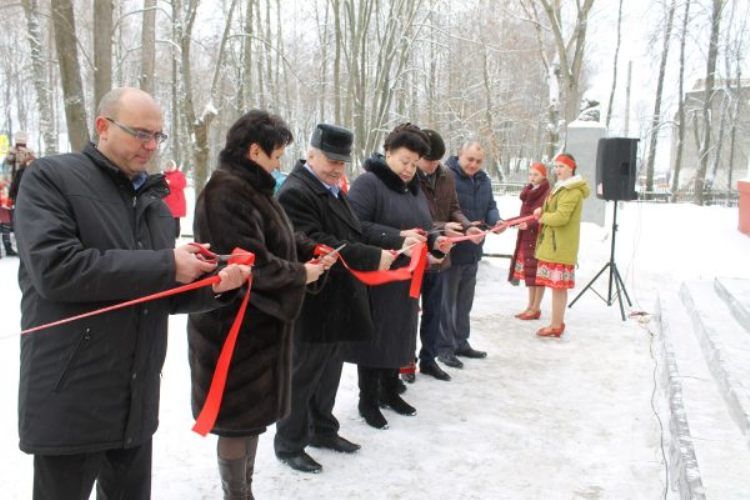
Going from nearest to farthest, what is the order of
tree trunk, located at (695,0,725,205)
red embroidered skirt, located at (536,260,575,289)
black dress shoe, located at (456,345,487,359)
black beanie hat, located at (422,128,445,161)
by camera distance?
black beanie hat, located at (422,128,445,161)
black dress shoe, located at (456,345,487,359)
red embroidered skirt, located at (536,260,575,289)
tree trunk, located at (695,0,725,205)

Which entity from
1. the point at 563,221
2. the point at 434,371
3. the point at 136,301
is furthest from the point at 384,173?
the point at 563,221

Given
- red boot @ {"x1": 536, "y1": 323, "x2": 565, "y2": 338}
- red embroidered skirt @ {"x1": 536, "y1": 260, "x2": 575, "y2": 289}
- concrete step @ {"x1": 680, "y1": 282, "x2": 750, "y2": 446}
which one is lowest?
red boot @ {"x1": 536, "y1": 323, "x2": 565, "y2": 338}

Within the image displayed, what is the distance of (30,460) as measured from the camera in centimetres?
346

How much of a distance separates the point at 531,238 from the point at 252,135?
4978 millimetres

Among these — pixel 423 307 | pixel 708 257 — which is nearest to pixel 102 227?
pixel 423 307

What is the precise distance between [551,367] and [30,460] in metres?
4.07

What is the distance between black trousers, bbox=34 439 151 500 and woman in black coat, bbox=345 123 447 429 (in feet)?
6.09

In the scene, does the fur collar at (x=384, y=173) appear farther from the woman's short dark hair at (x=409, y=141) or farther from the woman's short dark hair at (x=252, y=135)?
the woman's short dark hair at (x=252, y=135)

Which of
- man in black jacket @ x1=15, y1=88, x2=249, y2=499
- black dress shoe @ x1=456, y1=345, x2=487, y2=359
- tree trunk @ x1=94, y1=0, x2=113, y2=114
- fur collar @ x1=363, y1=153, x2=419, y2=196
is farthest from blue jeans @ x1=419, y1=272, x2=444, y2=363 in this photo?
tree trunk @ x1=94, y1=0, x2=113, y2=114

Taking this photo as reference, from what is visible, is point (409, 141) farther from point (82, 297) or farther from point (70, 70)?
point (70, 70)

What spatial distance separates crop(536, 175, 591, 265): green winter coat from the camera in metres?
6.20

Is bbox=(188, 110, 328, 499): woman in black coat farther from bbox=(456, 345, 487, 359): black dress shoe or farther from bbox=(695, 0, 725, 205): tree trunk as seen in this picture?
bbox=(695, 0, 725, 205): tree trunk

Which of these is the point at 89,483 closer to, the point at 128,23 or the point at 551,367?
the point at 551,367

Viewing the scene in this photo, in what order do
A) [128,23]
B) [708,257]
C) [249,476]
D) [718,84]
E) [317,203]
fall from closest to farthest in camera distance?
[249,476] < [317,203] < [708,257] < [128,23] < [718,84]
